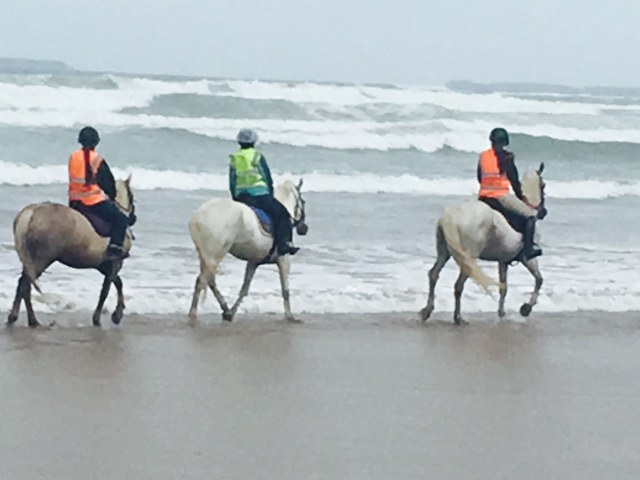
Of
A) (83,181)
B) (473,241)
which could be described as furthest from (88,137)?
(473,241)

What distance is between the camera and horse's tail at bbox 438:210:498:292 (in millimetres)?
10023

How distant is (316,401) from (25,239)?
333 centimetres

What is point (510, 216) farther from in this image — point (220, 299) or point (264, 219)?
point (220, 299)

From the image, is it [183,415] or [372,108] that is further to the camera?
[372,108]

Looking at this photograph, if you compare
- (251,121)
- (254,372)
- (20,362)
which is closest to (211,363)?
(254,372)

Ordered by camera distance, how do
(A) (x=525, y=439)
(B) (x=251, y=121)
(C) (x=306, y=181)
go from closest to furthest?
1. (A) (x=525, y=439)
2. (C) (x=306, y=181)
3. (B) (x=251, y=121)

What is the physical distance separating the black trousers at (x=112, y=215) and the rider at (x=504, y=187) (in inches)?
129

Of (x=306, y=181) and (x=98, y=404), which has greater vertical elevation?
(x=98, y=404)

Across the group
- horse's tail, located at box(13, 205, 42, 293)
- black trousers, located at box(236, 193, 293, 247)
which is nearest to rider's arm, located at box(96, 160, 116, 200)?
horse's tail, located at box(13, 205, 42, 293)

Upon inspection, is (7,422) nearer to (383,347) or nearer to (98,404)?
(98,404)

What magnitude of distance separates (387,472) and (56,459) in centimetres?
157

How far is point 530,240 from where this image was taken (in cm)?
1044

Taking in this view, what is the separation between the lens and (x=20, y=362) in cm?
764

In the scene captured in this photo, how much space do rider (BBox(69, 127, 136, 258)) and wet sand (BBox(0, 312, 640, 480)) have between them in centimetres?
82
